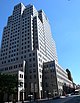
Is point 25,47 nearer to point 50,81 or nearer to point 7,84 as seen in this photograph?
point 50,81

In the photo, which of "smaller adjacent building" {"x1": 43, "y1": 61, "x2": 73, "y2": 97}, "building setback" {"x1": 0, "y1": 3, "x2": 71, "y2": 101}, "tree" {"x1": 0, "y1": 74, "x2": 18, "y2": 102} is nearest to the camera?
"tree" {"x1": 0, "y1": 74, "x2": 18, "y2": 102}

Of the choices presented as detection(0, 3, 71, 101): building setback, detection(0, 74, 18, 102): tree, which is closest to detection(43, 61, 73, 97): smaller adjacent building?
detection(0, 3, 71, 101): building setback

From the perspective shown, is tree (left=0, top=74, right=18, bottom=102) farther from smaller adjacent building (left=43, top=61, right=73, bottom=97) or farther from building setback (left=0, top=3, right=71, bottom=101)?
smaller adjacent building (left=43, top=61, right=73, bottom=97)

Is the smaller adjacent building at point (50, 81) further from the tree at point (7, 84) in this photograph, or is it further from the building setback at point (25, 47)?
the tree at point (7, 84)

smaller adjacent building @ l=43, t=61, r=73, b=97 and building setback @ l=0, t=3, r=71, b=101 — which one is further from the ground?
building setback @ l=0, t=3, r=71, b=101

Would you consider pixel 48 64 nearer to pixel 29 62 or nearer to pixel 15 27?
pixel 29 62

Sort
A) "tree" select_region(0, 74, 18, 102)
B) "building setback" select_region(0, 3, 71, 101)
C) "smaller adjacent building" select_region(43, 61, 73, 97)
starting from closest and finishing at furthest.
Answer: "tree" select_region(0, 74, 18, 102), "smaller adjacent building" select_region(43, 61, 73, 97), "building setback" select_region(0, 3, 71, 101)

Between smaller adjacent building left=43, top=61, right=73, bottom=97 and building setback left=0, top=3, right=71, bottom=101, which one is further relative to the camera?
building setback left=0, top=3, right=71, bottom=101

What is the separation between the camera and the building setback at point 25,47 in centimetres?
8569

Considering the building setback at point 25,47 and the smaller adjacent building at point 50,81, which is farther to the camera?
the building setback at point 25,47

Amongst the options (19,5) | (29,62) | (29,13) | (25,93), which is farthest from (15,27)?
(25,93)

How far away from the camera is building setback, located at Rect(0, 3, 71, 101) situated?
8569 cm

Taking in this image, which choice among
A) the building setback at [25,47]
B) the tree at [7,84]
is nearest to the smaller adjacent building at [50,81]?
the building setback at [25,47]

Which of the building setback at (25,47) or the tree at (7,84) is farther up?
the building setback at (25,47)
